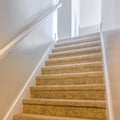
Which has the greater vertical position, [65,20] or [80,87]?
[65,20]

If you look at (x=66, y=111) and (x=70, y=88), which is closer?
(x=66, y=111)

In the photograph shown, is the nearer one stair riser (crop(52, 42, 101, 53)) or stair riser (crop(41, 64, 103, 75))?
stair riser (crop(41, 64, 103, 75))

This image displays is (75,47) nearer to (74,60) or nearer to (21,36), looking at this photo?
(74,60)

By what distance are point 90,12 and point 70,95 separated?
17.6ft

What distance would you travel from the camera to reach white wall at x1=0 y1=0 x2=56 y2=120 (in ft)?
7.29

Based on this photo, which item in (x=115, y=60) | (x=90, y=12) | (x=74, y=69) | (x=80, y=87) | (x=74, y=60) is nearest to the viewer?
(x=115, y=60)

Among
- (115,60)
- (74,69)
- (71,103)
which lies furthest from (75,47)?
(115,60)

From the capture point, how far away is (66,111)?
226 centimetres

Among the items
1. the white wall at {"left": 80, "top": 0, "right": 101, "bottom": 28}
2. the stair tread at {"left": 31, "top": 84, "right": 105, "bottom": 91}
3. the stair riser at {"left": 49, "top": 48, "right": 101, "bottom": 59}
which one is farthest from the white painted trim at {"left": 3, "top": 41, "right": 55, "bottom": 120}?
the white wall at {"left": 80, "top": 0, "right": 101, "bottom": 28}

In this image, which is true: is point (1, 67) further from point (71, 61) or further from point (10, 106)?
point (71, 61)

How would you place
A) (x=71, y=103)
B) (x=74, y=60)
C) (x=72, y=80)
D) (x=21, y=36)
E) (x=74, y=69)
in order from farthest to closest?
(x=74, y=60) < (x=74, y=69) < (x=72, y=80) < (x=21, y=36) < (x=71, y=103)

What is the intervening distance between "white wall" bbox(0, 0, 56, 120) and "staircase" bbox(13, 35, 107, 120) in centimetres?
22

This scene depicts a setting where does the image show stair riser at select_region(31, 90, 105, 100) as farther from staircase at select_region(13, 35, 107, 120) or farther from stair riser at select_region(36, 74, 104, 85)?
stair riser at select_region(36, 74, 104, 85)

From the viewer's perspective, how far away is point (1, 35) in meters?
2.19
